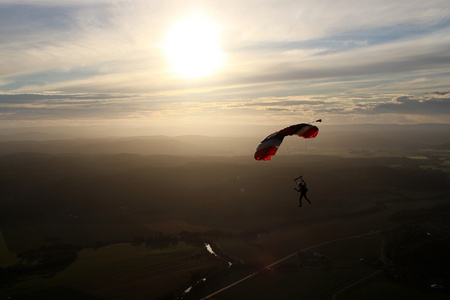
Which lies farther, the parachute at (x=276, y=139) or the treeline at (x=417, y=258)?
the treeline at (x=417, y=258)

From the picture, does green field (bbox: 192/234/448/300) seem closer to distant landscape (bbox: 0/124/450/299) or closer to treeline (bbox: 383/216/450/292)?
distant landscape (bbox: 0/124/450/299)

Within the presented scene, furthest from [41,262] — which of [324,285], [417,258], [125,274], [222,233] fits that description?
[417,258]

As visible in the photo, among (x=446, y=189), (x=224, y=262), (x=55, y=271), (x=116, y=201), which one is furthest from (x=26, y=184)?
(x=446, y=189)

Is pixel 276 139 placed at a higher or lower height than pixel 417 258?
higher

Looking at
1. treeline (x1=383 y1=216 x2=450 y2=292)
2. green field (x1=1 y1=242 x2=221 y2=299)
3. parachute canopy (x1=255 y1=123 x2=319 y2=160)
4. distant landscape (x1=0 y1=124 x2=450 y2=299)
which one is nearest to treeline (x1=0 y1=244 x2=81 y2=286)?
distant landscape (x1=0 y1=124 x2=450 y2=299)

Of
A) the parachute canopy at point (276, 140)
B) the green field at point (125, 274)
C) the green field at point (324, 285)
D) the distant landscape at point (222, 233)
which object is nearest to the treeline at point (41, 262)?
the distant landscape at point (222, 233)

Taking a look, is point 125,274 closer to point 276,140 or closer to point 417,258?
point 276,140

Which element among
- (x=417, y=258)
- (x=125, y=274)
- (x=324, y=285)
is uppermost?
(x=125, y=274)

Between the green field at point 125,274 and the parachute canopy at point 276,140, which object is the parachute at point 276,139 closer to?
the parachute canopy at point 276,140
